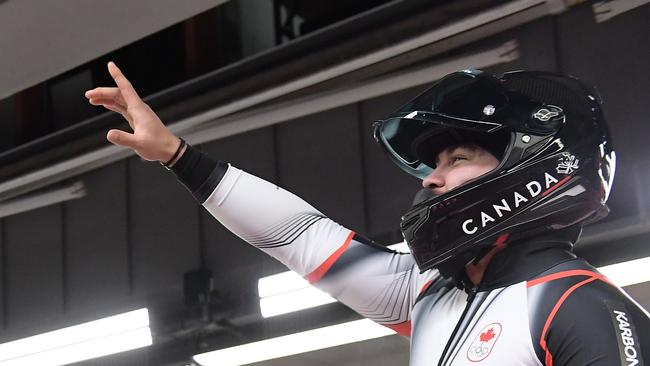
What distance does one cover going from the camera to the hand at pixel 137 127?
206 cm

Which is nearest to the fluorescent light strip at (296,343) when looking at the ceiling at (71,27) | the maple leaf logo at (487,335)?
the ceiling at (71,27)

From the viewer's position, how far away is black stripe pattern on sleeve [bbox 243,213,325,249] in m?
2.15

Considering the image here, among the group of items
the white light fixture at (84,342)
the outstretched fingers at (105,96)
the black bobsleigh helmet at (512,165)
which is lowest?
the black bobsleigh helmet at (512,165)

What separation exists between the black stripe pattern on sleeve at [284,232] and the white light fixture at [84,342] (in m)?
2.91

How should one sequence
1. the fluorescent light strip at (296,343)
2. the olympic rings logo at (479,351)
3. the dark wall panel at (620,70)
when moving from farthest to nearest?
the fluorescent light strip at (296,343) → the dark wall panel at (620,70) → the olympic rings logo at (479,351)

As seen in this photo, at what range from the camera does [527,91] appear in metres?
2.02

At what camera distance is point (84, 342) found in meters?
5.11

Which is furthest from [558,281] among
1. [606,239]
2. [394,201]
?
[394,201]

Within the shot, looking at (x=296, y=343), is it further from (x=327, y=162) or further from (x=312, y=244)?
(x=312, y=244)

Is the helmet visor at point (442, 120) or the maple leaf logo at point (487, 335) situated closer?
the maple leaf logo at point (487, 335)

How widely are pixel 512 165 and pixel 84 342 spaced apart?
3.61 metres

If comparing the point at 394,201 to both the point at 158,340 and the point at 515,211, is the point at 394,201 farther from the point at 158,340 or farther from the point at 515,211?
the point at 515,211

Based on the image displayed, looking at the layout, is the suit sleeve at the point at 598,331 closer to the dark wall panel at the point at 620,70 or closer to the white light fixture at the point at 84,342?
the dark wall panel at the point at 620,70

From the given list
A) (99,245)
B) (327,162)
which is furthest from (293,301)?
(99,245)
